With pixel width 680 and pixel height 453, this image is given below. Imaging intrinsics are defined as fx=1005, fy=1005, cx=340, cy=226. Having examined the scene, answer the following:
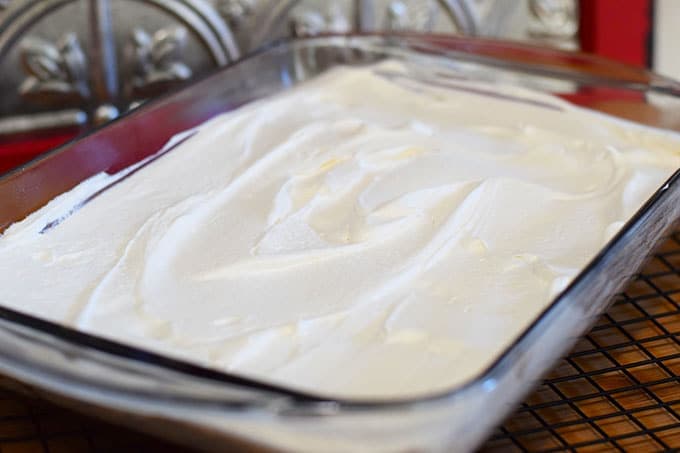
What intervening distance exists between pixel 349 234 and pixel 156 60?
1.70 ft

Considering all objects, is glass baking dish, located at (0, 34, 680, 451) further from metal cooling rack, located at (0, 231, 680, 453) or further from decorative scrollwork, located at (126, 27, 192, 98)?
decorative scrollwork, located at (126, 27, 192, 98)

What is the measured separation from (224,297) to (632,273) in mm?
340

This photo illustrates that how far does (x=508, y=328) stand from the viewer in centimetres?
74

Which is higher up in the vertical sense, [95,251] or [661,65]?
[95,251]

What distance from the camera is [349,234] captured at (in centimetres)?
88

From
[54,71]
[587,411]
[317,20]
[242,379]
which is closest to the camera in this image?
[242,379]

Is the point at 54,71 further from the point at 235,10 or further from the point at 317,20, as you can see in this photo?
the point at 317,20

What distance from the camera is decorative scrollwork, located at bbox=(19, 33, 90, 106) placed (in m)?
1.21

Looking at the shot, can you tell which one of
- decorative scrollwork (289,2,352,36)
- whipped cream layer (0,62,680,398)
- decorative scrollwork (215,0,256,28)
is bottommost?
whipped cream layer (0,62,680,398)

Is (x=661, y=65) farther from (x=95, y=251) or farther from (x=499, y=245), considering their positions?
(x=95, y=251)

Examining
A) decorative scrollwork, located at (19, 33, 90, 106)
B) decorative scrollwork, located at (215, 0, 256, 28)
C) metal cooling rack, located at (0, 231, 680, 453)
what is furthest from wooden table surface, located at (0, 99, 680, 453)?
decorative scrollwork, located at (215, 0, 256, 28)

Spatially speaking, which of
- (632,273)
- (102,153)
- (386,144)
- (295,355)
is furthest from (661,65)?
(295,355)

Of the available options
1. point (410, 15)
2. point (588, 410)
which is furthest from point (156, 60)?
point (588, 410)

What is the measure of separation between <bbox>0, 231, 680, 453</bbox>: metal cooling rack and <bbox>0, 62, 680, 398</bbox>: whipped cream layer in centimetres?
8
